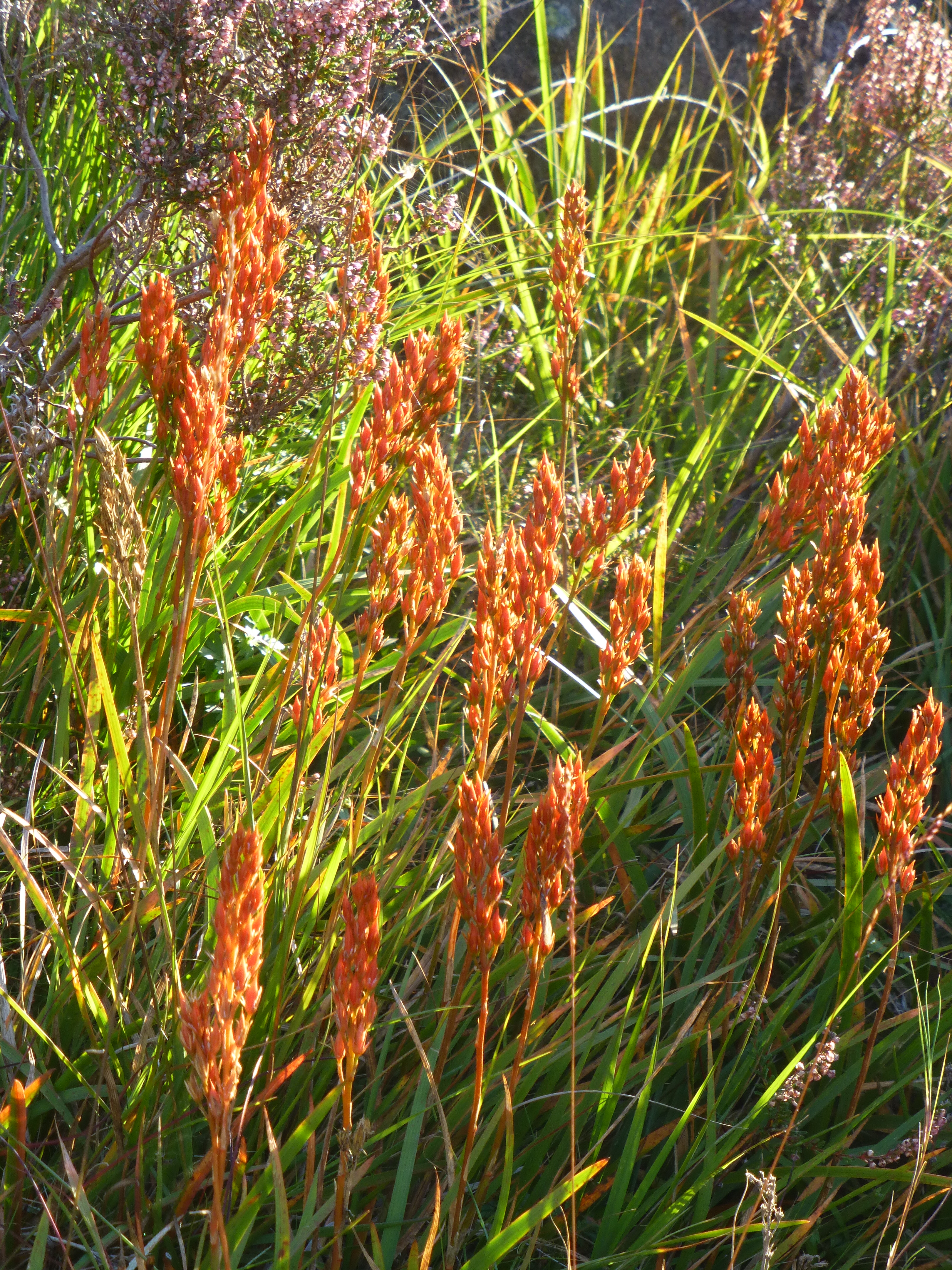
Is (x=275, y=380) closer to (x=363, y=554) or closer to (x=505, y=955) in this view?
(x=363, y=554)

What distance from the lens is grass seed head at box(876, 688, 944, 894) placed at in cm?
104

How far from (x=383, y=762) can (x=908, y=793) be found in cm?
86

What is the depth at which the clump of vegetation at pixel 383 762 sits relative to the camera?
39.3 inches

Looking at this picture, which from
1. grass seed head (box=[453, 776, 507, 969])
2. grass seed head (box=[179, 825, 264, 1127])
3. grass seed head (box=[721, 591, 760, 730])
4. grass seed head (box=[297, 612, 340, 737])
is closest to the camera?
grass seed head (box=[179, 825, 264, 1127])

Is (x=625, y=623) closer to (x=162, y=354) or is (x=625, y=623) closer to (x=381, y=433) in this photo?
(x=381, y=433)

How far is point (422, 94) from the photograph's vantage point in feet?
10.0

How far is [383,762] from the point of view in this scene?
1.66 metres

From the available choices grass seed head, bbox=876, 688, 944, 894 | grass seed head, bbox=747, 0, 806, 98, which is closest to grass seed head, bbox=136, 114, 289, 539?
grass seed head, bbox=876, 688, 944, 894

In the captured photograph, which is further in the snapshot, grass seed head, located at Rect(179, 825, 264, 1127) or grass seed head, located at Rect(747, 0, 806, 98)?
grass seed head, located at Rect(747, 0, 806, 98)

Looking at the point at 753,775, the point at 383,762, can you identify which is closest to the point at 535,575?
the point at 753,775

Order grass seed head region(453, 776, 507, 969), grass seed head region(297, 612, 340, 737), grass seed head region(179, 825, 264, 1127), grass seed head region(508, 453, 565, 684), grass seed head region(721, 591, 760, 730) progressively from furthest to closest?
grass seed head region(721, 591, 760, 730) < grass seed head region(297, 612, 340, 737) < grass seed head region(508, 453, 565, 684) < grass seed head region(453, 776, 507, 969) < grass seed head region(179, 825, 264, 1127)

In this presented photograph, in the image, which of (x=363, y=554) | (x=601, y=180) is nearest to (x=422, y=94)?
(x=601, y=180)

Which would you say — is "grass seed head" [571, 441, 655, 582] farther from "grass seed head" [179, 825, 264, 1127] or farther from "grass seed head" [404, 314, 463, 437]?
"grass seed head" [179, 825, 264, 1127]

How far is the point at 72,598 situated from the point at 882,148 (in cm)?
331
